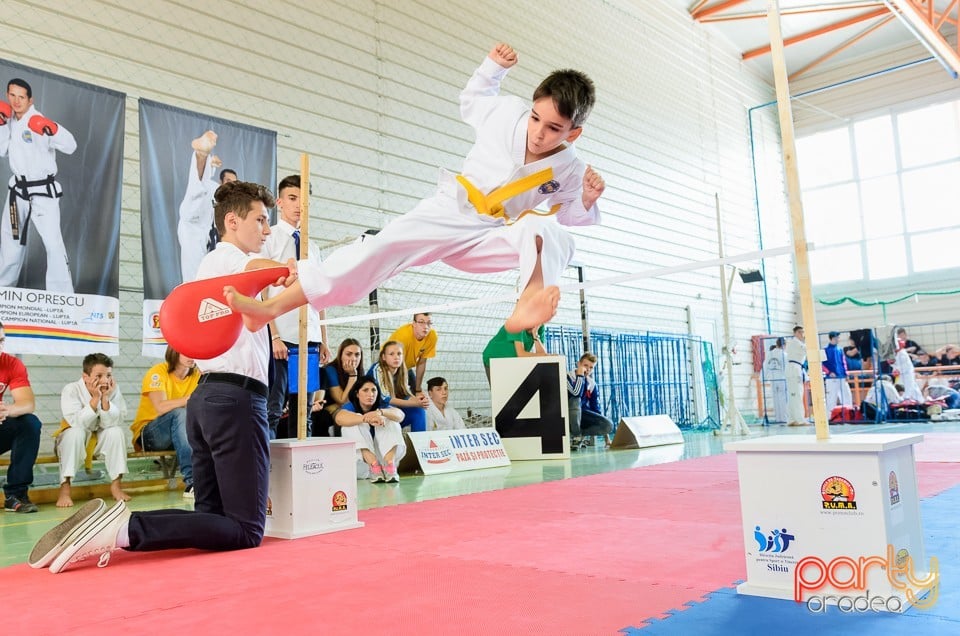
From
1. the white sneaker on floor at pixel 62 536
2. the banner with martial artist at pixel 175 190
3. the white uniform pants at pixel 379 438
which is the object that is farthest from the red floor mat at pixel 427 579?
the banner with martial artist at pixel 175 190

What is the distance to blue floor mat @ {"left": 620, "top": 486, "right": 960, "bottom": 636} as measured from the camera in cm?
190

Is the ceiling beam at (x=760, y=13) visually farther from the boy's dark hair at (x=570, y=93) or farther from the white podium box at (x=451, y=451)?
the boy's dark hair at (x=570, y=93)

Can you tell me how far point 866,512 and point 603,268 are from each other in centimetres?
884

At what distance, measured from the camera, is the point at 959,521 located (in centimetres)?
326

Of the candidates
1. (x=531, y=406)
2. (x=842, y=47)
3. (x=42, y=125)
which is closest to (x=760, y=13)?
(x=842, y=47)

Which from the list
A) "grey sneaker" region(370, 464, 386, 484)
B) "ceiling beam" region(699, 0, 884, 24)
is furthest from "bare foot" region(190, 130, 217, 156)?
"ceiling beam" region(699, 0, 884, 24)

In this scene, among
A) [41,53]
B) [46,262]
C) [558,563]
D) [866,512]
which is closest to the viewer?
[866,512]

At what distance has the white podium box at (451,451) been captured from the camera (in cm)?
644

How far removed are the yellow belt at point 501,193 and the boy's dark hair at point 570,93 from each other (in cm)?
22

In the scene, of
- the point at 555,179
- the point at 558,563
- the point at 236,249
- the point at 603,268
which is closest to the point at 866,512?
the point at 558,563

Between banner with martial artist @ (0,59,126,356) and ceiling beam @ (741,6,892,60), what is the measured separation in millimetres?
13118

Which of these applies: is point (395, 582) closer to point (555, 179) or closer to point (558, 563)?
point (558, 563)

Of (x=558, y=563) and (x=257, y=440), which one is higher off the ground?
(x=257, y=440)

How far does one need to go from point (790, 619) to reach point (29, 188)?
5291 millimetres
